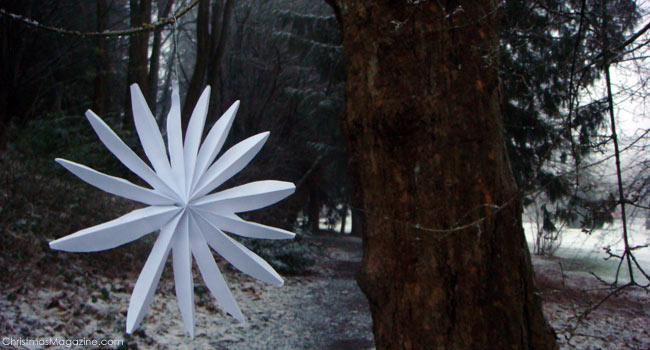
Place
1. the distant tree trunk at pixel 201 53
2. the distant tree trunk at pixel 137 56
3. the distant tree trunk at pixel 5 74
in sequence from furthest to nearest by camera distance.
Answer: the distant tree trunk at pixel 201 53 < the distant tree trunk at pixel 137 56 < the distant tree trunk at pixel 5 74

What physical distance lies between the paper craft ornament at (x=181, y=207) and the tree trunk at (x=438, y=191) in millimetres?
618

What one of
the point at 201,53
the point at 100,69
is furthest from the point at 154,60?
the point at 100,69

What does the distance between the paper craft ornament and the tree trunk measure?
62 cm

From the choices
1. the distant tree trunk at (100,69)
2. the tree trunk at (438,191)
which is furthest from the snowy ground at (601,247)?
the distant tree trunk at (100,69)

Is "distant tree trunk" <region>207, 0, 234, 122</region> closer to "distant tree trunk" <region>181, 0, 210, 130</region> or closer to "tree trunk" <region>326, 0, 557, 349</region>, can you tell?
"distant tree trunk" <region>181, 0, 210, 130</region>

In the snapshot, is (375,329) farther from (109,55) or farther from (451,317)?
(109,55)

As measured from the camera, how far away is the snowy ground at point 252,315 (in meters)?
4.47

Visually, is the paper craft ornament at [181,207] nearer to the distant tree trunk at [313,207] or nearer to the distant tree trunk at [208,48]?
the distant tree trunk at [208,48]

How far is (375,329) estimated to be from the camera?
232cm

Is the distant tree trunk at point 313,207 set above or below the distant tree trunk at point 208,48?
below

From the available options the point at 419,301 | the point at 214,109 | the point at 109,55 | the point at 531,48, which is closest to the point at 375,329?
the point at 419,301

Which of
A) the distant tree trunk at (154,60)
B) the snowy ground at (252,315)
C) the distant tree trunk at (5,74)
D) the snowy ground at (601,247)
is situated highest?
the distant tree trunk at (154,60)

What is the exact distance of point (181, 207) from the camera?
1.71 metres

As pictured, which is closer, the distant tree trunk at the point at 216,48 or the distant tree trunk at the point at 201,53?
the distant tree trunk at the point at 201,53
